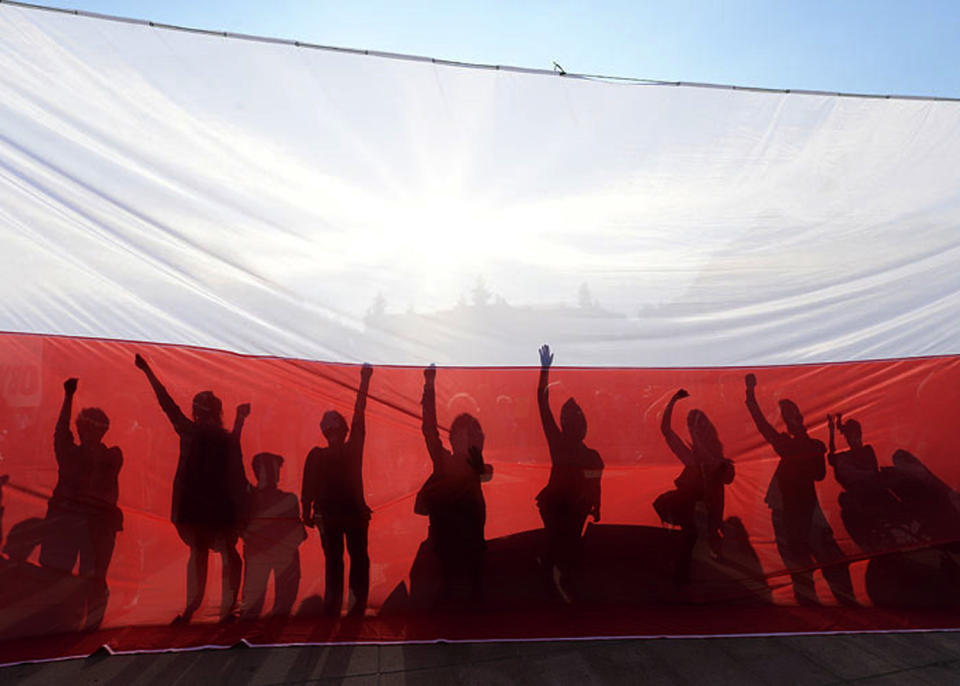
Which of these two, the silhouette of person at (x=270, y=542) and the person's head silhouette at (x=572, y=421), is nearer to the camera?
the silhouette of person at (x=270, y=542)

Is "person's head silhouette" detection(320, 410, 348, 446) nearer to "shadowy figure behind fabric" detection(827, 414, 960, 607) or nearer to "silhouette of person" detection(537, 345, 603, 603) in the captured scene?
"silhouette of person" detection(537, 345, 603, 603)

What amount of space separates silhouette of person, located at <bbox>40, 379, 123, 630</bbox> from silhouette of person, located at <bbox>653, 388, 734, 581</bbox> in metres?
3.27

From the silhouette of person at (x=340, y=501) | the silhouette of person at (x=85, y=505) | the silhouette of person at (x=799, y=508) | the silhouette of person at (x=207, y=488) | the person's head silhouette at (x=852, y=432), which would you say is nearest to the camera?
the silhouette of person at (x=85, y=505)

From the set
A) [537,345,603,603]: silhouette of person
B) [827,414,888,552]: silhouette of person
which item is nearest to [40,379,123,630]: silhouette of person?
[537,345,603,603]: silhouette of person

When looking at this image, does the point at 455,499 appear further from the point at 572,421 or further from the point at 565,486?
the point at 572,421

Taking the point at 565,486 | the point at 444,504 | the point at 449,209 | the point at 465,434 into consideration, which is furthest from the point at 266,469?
the point at 449,209

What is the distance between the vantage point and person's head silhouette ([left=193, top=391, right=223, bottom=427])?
12.5ft

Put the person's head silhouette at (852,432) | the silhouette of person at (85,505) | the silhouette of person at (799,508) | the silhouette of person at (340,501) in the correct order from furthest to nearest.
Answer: the person's head silhouette at (852,432), the silhouette of person at (799,508), the silhouette of person at (340,501), the silhouette of person at (85,505)

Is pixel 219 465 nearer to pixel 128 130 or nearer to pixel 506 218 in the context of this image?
pixel 128 130

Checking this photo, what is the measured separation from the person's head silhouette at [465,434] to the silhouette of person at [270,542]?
3.37ft

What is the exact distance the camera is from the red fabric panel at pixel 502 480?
363 cm

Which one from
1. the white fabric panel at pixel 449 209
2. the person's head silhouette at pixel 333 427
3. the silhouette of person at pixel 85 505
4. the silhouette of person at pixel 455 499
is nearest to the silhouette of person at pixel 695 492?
the white fabric panel at pixel 449 209

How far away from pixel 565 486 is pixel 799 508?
1.50m

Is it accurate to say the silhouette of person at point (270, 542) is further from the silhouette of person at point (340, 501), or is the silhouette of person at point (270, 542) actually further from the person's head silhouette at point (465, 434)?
the person's head silhouette at point (465, 434)
